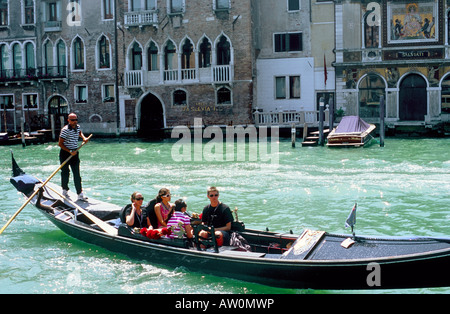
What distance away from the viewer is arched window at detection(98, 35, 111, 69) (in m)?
22.3

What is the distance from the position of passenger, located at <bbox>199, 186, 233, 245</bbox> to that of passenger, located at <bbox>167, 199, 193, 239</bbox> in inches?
5.0

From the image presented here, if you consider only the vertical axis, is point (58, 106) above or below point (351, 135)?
above

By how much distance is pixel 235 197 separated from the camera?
9.60 metres

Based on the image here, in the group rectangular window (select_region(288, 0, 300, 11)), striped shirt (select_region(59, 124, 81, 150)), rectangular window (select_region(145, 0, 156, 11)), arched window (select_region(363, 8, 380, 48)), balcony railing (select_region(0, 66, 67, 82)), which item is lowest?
striped shirt (select_region(59, 124, 81, 150))

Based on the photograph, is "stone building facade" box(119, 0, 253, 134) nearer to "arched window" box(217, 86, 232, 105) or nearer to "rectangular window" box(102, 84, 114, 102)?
"arched window" box(217, 86, 232, 105)

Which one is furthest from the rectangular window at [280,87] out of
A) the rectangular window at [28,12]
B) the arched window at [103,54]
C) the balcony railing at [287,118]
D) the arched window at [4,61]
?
the arched window at [4,61]

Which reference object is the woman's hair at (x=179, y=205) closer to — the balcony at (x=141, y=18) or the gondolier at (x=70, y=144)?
the gondolier at (x=70, y=144)

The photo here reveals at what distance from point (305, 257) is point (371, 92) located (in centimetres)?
1638

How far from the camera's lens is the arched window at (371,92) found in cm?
2020

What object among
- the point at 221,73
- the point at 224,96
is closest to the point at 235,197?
the point at 221,73

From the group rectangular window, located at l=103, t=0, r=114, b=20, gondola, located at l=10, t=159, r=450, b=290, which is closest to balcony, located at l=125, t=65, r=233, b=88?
rectangular window, located at l=103, t=0, r=114, b=20

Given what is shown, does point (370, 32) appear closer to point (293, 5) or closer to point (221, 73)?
point (293, 5)

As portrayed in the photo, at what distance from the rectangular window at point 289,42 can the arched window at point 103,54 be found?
6.46 meters

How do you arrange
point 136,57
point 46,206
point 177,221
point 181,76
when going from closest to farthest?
1. point 177,221
2. point 46,206
3. point 181,76
4. point 136,57
